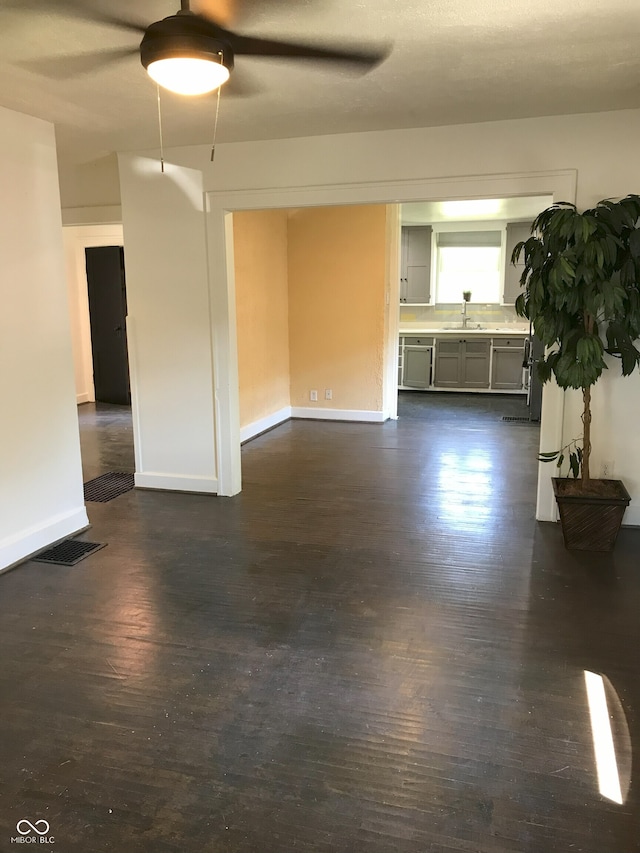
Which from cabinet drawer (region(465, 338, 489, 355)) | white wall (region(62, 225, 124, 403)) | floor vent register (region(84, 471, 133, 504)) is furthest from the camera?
cabinet drawer (region(465, 338, 489, 355))

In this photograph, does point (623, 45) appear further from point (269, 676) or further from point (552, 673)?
point (269, 676)

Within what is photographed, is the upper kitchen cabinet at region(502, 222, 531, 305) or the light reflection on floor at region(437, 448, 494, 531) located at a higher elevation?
the upper kitchen cabinet at region(502, 222, 531, 305)

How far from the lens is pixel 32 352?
3.47m

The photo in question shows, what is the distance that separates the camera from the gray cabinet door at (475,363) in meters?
8.75

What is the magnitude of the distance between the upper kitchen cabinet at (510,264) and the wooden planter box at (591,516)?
19.4 feet

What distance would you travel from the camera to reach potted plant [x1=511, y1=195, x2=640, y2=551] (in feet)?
10.3

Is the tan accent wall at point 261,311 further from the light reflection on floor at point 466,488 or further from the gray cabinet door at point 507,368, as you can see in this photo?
the gray cabinet door at point 507,368

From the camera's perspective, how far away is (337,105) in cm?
329

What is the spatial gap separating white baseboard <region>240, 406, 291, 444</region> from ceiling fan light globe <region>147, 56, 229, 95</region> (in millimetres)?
4116

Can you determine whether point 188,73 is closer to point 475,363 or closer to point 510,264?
point 475,363

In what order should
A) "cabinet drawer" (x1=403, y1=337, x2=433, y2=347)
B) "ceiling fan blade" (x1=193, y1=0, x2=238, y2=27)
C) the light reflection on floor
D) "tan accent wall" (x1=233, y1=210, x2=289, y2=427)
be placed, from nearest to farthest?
1. "ceiling fan blade" (x1=193, y1=0, x2=238, y2=27)
2. the light reflection on floor
3. "tan accent wall" (x1=233, y1=210, x2=289, y2=427)
4. "cabinet drawer" (x1=403, y1=337, x2=433, y2=347)

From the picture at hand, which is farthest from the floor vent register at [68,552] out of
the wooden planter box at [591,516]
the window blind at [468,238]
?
the window blind at [468,238]

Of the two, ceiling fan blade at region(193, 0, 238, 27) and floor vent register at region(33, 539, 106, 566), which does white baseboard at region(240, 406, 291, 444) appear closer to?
floor vent register at region(33, 539, 106, 566)

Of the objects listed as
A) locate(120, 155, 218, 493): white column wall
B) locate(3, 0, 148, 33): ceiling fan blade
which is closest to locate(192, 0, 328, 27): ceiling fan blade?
locate(3, 0, 148, 33): ceiling fan blade
